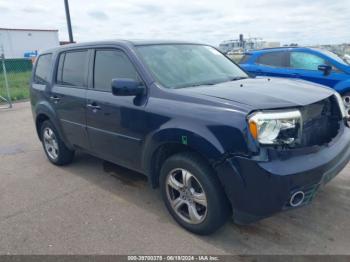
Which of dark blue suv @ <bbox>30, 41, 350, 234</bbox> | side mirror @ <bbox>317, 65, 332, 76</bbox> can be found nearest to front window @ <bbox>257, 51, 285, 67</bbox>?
side mirror @ <bbox>317, 65, 332, 76</bbox>

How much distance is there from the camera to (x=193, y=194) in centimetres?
319

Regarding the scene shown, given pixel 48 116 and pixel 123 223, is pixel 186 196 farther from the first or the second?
pixel 48 116

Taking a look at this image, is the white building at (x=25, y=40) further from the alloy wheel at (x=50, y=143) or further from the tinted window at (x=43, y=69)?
the alloy wheel at (x=50, y=143)

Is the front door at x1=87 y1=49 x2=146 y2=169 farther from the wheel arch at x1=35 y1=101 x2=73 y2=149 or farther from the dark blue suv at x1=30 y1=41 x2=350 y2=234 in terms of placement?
the wheel arch at x1=35 y1=101 x2=73 y2=149

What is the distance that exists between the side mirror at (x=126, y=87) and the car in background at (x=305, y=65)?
561 centimetres

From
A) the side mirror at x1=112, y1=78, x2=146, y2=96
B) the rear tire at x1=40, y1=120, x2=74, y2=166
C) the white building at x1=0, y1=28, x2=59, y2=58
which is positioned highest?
the white building at x1=0, y1=28, x2=59, y2=58

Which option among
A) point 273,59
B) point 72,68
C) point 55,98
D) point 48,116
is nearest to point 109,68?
point 72,68

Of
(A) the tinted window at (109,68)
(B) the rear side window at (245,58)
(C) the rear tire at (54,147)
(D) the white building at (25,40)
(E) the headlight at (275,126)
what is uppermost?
(D) the white building at (25,40)

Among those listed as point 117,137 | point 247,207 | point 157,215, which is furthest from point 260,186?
point 117,137

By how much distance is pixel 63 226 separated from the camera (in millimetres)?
3580

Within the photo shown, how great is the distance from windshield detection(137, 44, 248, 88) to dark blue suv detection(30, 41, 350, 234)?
14 millimetres

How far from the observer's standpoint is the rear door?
4395 millimetres

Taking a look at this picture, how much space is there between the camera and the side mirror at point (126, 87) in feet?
11.0

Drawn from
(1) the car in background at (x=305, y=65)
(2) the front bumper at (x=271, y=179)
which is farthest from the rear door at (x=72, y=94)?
(1) the car in background at (x=305, y=65)
